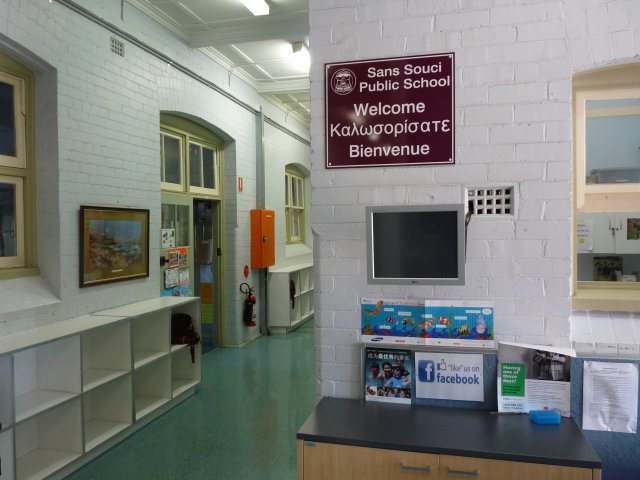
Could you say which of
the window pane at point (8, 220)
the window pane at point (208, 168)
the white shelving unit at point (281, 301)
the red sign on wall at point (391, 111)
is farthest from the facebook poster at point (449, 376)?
the white shelving unit at point (281, 301)

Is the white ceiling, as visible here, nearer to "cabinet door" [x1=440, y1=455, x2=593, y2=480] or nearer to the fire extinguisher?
the fire extinguisher

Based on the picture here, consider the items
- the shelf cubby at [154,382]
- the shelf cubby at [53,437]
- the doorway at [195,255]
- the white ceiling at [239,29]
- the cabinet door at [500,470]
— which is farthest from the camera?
the doorway at [195,255]

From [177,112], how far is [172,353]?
261 cm

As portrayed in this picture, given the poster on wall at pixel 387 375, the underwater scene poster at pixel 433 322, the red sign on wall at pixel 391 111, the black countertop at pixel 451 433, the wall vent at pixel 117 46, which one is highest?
the wall vent at pixel 117 46

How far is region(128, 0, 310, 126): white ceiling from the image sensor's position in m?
4.80

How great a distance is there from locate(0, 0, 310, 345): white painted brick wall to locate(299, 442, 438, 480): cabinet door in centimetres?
247

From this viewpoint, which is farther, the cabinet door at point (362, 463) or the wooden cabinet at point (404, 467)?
the cabinet door at point (362, 463)

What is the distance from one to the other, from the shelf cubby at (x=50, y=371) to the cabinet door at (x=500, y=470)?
267 cm

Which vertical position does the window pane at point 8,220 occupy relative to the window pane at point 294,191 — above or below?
below

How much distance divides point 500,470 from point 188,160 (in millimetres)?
5081

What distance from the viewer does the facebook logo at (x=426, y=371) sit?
231cm

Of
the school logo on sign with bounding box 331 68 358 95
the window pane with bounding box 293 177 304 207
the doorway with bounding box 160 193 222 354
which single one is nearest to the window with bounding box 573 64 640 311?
the school logo on sign with bounding box 331 68 358 95

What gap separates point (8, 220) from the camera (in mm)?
3602

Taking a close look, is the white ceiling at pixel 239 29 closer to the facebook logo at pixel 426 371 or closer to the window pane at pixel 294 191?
the window pane at pixel 294 191
